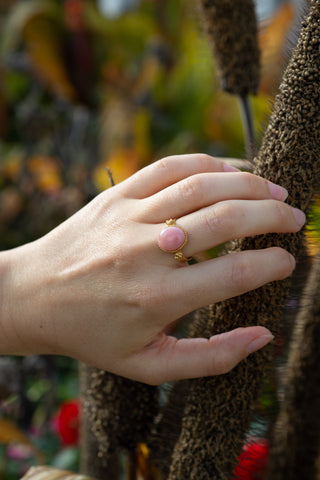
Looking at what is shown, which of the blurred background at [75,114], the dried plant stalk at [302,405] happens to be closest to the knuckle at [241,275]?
the dried plant stalk at [302,405]

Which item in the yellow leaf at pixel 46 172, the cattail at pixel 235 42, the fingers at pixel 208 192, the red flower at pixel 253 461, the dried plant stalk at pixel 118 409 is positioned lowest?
the yellow leaf at pixel 46 172

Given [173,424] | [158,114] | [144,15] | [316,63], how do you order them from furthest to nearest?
[144,15], [158,114], [173,424], [316,63]

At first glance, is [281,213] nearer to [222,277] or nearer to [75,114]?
[222,277]

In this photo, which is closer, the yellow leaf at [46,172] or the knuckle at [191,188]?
the knuckle at [191,188]

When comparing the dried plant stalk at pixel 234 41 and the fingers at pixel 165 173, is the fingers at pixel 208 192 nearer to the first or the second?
the fingers at pixel 165 173

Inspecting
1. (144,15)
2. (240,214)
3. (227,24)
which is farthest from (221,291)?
(144,15)

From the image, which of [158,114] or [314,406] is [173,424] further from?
[158,114]
